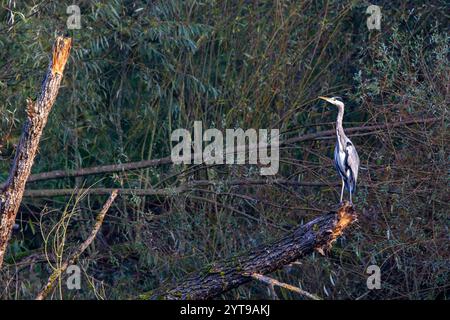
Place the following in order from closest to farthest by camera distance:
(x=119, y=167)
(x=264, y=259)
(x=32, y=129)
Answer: (x=32, y=129), (x=264, y=259), (x=119, y=167)

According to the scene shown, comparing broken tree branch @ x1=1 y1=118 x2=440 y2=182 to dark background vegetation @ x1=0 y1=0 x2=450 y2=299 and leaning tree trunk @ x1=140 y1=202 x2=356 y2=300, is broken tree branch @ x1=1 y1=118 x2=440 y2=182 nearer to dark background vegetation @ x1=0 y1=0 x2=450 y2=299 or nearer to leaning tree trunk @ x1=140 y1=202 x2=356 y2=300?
dark background vegetation @ x1=0 y1=0 x2=450 y2=299

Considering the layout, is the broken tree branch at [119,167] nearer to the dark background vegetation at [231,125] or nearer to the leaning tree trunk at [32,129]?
the dark background vegetation at [231,125]

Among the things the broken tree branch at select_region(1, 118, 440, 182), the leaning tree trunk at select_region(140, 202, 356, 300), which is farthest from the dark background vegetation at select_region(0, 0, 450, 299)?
the leaning tree trunk at select_region(140, 202, 356, 300)

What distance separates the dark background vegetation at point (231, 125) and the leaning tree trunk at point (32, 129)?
5.99 feet

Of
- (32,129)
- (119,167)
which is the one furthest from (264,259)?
(119,167)

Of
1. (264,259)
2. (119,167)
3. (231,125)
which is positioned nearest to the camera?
(264,259)

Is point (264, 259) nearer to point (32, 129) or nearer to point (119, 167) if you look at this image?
point (32, 129)

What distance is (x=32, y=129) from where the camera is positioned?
3.67 m

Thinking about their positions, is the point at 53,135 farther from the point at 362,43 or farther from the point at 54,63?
the point at 54,63

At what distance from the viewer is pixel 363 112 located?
6547 mm

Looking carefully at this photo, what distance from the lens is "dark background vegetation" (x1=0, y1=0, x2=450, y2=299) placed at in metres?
5.72

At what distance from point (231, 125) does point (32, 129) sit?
113 inches

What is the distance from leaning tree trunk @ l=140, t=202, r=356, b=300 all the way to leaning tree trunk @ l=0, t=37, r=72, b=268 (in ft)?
2.43

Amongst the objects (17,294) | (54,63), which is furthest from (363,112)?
(54,63)
